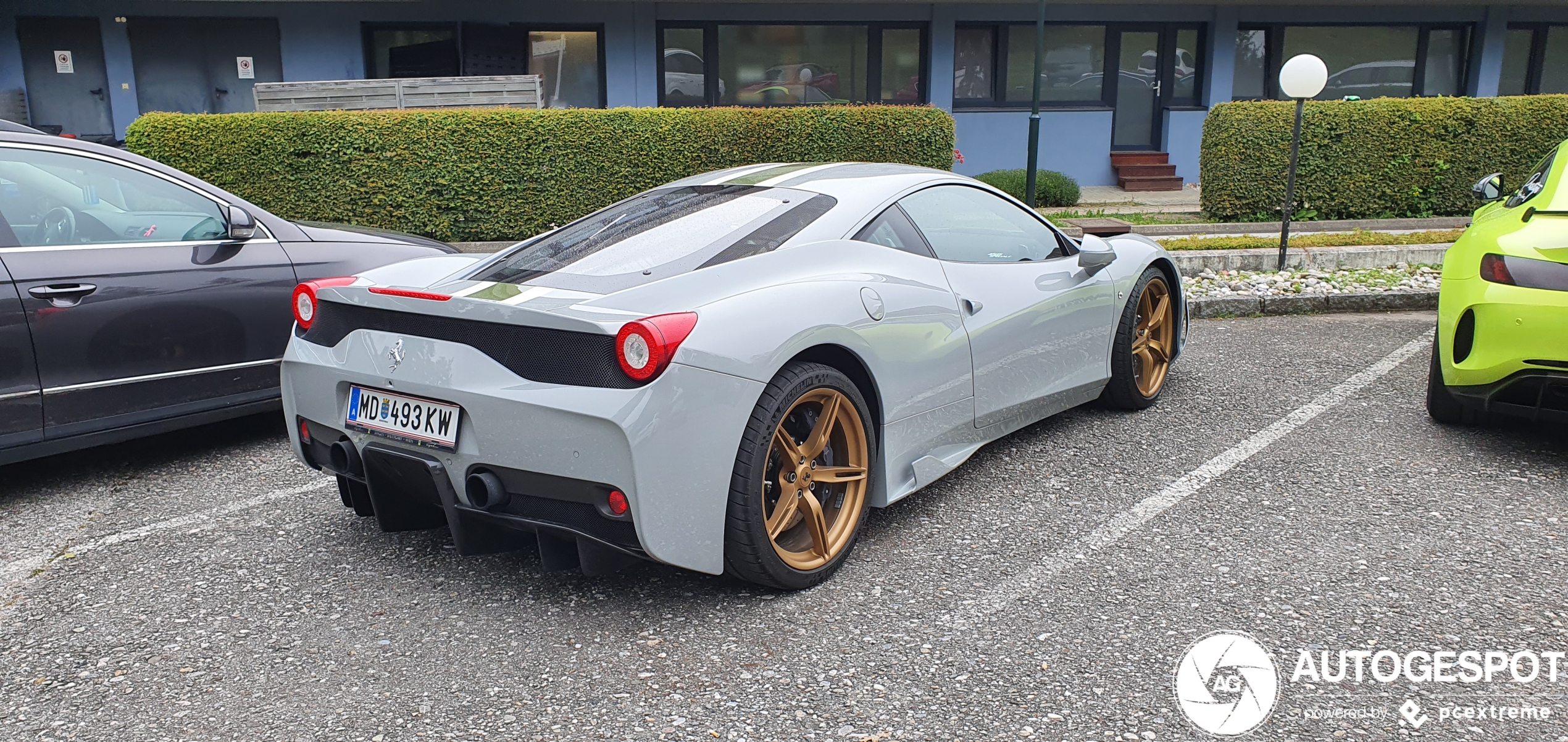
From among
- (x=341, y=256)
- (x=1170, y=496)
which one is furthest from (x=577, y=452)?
(x=341, y=256)

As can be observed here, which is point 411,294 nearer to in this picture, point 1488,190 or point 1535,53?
point 1488,190

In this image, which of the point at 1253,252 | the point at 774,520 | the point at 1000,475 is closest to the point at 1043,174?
the point at 1253,252

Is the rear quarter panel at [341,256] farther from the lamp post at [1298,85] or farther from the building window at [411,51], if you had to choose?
the building window at [411,51]

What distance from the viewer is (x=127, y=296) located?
4.30 meters

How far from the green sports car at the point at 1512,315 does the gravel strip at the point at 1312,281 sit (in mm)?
3139

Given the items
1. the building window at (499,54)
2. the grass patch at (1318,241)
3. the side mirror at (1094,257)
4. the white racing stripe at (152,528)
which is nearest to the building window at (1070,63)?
the building window at (499,54)

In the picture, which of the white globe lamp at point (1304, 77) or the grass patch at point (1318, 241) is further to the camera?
the grass patch at point (1318, 241)

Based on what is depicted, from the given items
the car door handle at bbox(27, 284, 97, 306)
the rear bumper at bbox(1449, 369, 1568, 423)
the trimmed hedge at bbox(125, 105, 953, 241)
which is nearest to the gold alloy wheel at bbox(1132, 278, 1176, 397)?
the rear bumper at bbox(1449, 369, 1568, 423)

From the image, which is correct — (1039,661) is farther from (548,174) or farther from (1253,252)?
(548,174)

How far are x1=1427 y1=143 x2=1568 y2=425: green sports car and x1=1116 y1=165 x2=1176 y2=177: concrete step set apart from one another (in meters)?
11.5

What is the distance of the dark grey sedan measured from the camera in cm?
408

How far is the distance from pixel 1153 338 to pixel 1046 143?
11277 mm

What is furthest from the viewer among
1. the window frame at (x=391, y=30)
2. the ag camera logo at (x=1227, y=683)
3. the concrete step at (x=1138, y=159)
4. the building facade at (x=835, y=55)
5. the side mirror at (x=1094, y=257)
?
the concrete step at (x=1138, y=159)

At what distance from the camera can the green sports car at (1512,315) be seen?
4.12 meters
